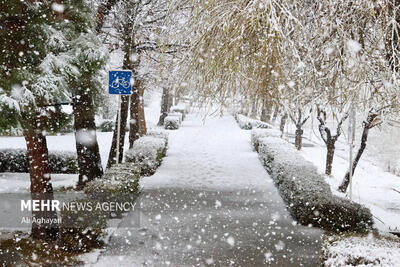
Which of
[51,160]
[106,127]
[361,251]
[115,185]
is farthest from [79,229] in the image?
[106,127]

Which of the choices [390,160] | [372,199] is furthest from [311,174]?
[390,160]

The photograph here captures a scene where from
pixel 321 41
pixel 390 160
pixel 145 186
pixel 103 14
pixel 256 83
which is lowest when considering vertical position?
pixel 390 160

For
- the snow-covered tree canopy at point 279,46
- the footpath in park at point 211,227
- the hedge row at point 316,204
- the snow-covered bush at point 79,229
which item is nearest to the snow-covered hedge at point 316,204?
the hedge row at point 316,204

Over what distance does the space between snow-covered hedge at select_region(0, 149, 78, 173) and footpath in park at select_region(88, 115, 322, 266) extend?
10.4ft

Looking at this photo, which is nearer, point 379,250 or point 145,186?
point 379,250

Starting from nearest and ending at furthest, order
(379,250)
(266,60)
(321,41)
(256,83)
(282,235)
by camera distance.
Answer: (379,250)
(266,60)
(256,83)
(321,41)
(282,235)

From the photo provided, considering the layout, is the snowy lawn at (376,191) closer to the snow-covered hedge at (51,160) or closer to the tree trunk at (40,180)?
the tree trunk at (40,180)

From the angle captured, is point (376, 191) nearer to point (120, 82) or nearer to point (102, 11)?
point (120, 82)

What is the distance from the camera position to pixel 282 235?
5895 millimetres

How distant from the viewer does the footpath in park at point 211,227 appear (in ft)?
16.5

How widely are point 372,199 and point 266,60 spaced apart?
383 inches

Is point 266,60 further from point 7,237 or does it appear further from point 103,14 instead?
point 103,14

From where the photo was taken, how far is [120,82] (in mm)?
8609

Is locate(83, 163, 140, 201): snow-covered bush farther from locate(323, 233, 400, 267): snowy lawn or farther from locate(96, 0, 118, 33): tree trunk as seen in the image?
locate(96, 0, 118, 33): tree trunk
